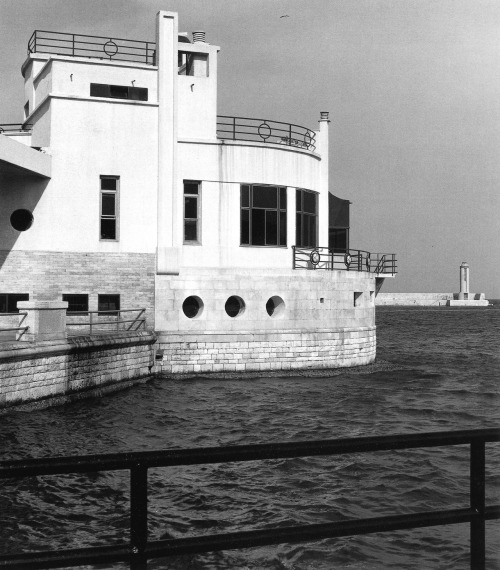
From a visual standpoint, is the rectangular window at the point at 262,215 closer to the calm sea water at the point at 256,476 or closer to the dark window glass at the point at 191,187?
the dark window glass at the point at 191,187

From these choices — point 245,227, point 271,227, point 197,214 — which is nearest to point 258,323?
point 245,227

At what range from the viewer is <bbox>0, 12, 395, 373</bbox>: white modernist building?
24.8m

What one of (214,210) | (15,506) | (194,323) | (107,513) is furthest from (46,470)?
(214,210)

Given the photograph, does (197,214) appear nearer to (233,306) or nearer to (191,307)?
(191,307)

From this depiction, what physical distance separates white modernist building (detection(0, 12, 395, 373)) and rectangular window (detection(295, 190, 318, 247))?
1.52 feet

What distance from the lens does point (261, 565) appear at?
8.55 m

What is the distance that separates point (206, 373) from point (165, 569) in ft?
54.4

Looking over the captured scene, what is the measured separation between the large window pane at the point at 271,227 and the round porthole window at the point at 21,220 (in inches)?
311

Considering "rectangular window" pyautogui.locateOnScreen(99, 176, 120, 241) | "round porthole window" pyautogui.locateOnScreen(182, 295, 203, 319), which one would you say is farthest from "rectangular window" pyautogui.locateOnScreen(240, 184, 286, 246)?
"rectangular window" pyautogui.locateOnScreen(99, 176, 120, 241)

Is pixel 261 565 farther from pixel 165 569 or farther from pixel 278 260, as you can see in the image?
pixel 278 260

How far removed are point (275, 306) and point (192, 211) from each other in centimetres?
425

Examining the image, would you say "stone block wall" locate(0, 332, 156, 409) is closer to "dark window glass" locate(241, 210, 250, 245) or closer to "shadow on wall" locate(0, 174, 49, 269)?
"dark window glass" locate(241, 210, 250, 245)

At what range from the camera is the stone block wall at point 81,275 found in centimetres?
2447

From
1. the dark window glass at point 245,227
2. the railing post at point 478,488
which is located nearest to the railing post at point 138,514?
the railing post at point 478,488
